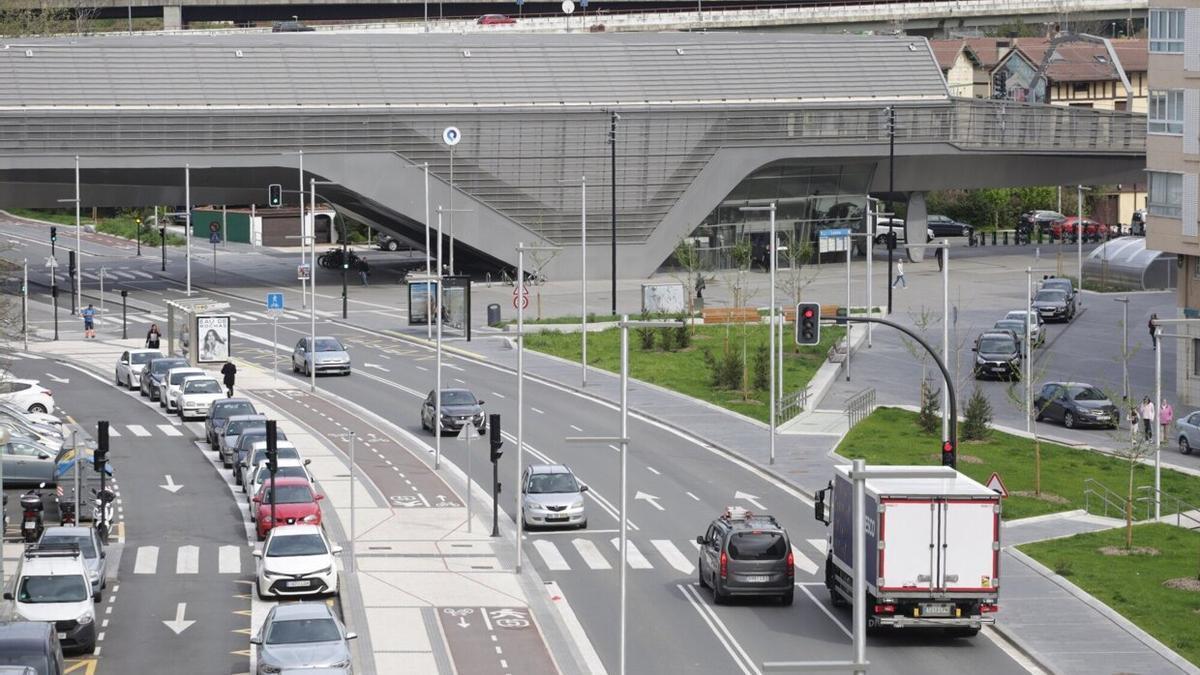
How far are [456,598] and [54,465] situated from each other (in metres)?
17.9

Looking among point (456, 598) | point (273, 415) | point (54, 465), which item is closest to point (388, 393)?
point (273, 415)

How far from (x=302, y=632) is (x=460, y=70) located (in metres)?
75.8

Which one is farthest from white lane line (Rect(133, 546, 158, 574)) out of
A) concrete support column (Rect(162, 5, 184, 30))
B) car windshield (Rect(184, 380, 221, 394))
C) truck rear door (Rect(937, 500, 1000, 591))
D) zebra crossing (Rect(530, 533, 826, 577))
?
concrete support column (Rect(162, 5, 184, 30))

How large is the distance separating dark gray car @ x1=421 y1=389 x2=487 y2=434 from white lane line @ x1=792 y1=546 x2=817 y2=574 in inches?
656

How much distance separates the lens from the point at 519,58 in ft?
354

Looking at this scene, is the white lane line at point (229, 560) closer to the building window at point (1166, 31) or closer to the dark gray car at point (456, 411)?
the dark gray car at point (456, 411)

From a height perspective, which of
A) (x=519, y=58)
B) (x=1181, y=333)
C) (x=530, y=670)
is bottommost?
(x=530, y=670)

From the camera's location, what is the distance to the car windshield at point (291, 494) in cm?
4647

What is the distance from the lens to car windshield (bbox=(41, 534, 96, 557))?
131 ft

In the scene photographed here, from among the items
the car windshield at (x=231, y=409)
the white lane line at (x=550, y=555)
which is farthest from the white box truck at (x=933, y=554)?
the car windshield at (x=231, y=409)

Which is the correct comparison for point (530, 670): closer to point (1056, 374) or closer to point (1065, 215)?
point (1056, 374)

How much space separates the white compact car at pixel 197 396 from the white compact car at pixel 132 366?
21.8 ft

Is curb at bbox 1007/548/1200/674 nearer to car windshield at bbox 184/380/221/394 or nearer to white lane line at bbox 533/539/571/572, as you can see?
white lane line at bbox 533/539/571/572

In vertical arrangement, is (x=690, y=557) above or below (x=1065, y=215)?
below
